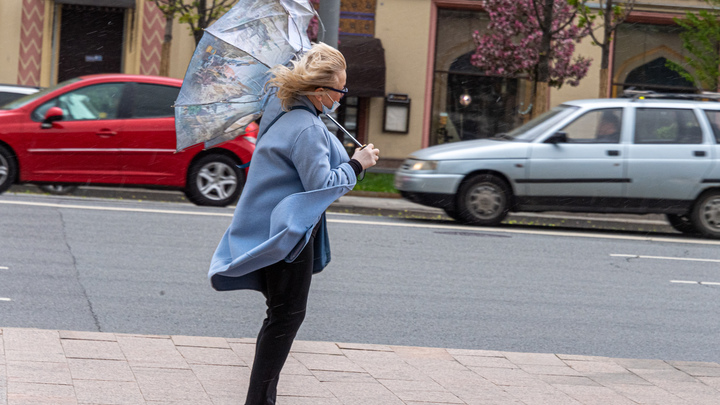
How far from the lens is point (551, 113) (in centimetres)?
1259

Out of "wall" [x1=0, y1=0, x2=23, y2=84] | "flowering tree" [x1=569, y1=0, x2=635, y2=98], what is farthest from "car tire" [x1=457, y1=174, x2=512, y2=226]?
"wall" [x1=0, y1=0, x2=23, y2=84]

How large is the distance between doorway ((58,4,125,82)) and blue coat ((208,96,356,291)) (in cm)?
1995

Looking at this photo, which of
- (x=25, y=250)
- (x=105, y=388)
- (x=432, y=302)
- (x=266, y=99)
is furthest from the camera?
(x=25, y=250)

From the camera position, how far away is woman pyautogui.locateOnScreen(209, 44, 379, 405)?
3.47 meters

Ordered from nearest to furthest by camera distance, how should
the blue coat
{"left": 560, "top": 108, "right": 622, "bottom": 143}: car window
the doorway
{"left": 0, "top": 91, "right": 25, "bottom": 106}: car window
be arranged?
1. the blue coat
2. {"left": 560, "top": 108, "right": 622, "bottom": 143}: car window
3. {"left": 0, "top": 91, "right": 25, "bottom": 106}: car window
4. the doorway

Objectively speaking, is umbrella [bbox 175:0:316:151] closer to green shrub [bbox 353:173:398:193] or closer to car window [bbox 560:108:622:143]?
car window [bbox 560:108:622:143]

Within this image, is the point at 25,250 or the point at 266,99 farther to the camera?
the point at 25,250

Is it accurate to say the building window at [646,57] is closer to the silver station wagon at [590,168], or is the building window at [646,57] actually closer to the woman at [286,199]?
the silver station wagon at [590,168]

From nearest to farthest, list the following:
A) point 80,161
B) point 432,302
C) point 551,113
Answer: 1. point 432,302
2. point 80,161
3. point 551,113

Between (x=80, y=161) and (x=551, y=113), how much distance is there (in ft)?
20.3

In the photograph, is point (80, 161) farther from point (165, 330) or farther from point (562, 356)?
point (562, 356)

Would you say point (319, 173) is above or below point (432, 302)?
above

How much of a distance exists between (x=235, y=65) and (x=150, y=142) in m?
8.09

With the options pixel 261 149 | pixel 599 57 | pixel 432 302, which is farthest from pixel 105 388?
pixel 599 57
